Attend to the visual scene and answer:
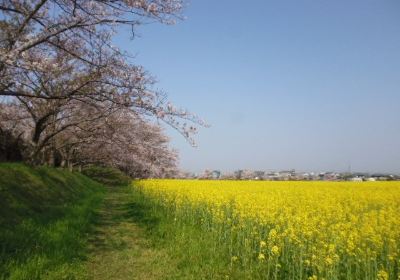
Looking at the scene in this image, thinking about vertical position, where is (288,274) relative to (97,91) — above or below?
below

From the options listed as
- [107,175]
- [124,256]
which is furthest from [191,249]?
[107,175]

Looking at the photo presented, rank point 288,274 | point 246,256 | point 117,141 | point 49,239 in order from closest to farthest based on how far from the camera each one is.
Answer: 1. point 288,274
2. point 246,256
3. point 49,239
4. point 117,141

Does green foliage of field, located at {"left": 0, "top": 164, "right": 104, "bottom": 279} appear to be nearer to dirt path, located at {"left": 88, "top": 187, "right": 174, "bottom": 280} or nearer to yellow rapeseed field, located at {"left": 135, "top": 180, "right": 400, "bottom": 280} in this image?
dirt path, located at {"left": 88, "top": 187, "right": 174, "bottom": 280}

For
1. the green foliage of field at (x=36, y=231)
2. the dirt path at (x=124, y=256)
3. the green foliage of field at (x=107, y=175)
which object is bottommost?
the dirt path at (x=124, y=256)

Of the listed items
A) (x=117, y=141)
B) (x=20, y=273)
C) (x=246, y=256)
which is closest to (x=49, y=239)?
(x=20, y=273)

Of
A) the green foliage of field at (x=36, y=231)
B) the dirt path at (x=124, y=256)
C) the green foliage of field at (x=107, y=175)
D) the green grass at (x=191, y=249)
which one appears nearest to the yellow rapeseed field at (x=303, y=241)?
the green grass at (x=191, y=249)

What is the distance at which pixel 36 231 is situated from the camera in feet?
28.9

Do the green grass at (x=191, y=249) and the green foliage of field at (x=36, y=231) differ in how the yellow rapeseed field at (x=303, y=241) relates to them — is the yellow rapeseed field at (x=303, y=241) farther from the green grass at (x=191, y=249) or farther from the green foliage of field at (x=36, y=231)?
the green foliage of field at (x=36, y=231)

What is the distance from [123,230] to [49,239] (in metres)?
3.85

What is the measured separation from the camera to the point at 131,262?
8.16m

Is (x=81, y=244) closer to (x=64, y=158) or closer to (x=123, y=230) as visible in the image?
(x=123, y=230)

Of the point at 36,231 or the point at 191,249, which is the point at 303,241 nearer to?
the point at 191,249

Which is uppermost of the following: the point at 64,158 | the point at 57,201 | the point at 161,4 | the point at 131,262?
the point at 161,4

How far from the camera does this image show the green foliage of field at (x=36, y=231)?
6.56 m
